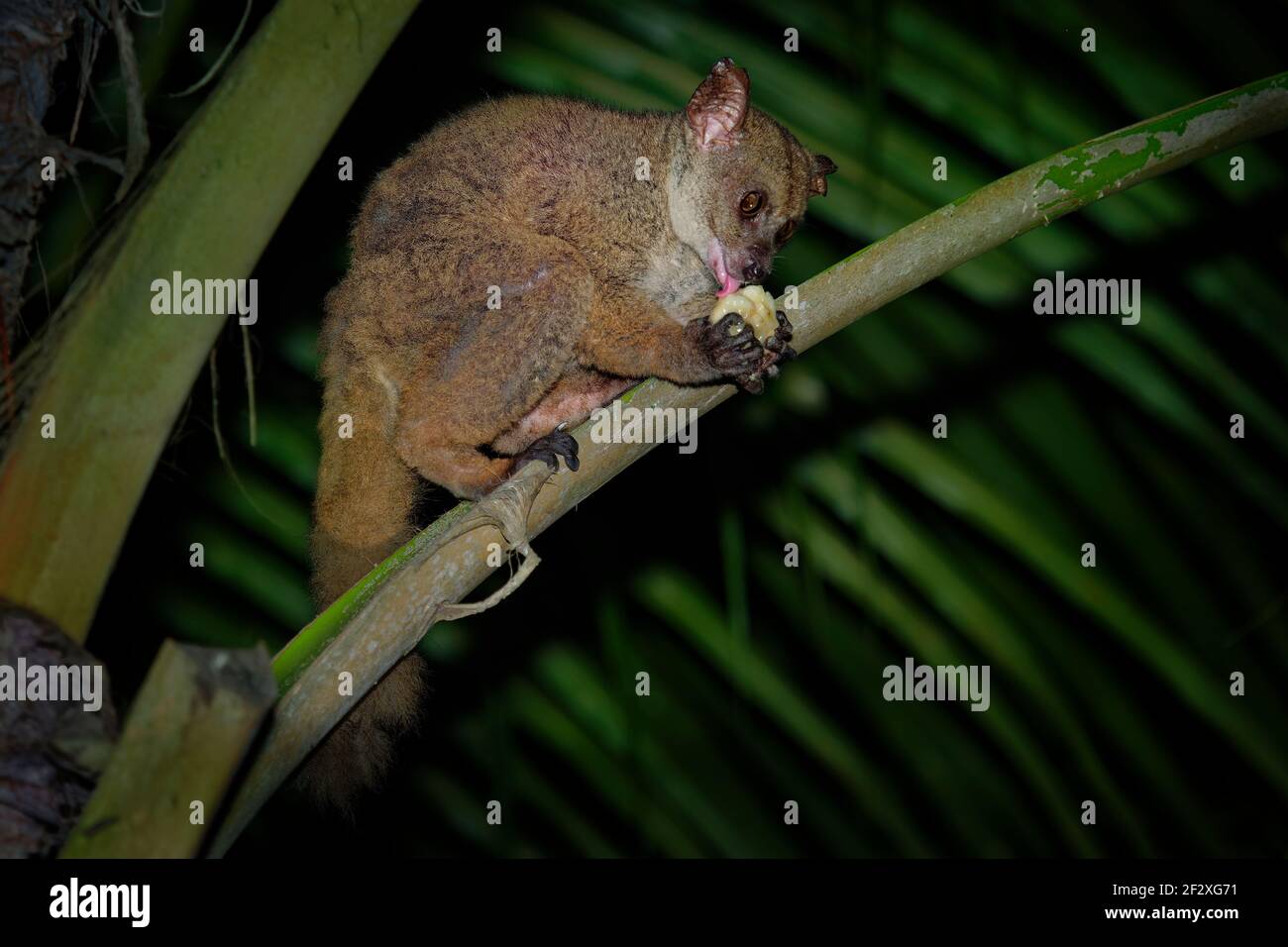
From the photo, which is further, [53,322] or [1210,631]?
[1210,631]

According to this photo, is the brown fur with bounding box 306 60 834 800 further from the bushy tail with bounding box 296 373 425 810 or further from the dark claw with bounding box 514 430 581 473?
the dark claw with bounding box 514 430 581 473

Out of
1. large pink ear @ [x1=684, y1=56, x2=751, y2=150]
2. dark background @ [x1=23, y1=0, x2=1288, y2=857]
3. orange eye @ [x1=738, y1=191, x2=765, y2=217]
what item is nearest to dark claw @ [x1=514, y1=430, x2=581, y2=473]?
dark background @ [x1=23, y1=0, x2=1288, y2=857]

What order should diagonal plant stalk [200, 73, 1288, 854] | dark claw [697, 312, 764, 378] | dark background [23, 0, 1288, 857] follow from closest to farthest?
1. diagonal plant stalk [200, 73, 1288, 854]
2. dark background [23, 0, 1288, 857]
3. dark claw [697, 312, 764, 378]

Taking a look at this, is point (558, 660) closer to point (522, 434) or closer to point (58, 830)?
point (522, 434)

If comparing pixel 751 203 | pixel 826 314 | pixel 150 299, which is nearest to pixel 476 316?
pixel 751 203

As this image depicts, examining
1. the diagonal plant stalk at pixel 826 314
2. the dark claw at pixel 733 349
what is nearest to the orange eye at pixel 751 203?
the dark claw at pixel 733 349

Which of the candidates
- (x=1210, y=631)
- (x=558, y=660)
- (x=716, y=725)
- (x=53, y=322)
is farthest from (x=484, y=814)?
(x=1210, y=631)
